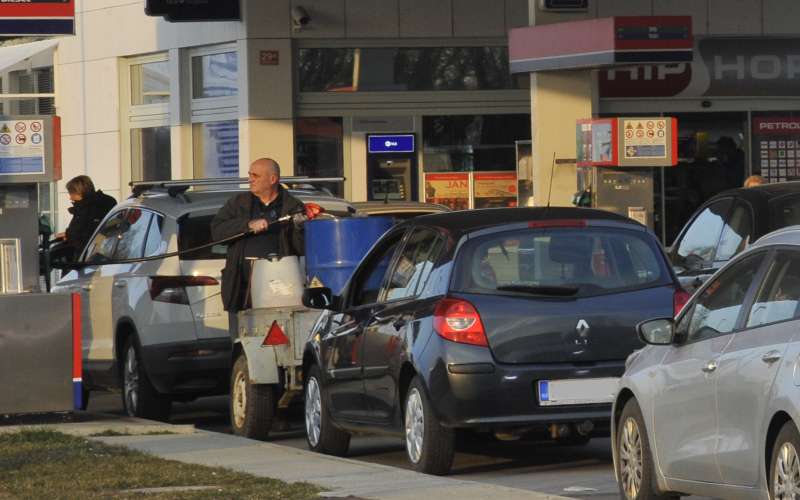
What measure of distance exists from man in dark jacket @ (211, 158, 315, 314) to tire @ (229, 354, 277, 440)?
474 millimetres

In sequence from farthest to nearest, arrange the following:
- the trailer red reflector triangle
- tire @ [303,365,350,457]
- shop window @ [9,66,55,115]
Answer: shop window @ [9,66,55,115] → the trailer red reflector triangle → tire @ [303,365,350,457]

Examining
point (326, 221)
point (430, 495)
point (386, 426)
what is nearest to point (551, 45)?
point (326, 221)

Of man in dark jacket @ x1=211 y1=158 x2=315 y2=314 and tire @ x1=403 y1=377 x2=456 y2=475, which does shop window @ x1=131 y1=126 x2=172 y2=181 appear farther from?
tire @ x1=403 y1=377 x2=456 y2=475

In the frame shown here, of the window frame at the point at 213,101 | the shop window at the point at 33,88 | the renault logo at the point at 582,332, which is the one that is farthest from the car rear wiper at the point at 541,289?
the shop window at the point at 33,88

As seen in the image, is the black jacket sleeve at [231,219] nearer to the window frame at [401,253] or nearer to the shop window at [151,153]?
the window frame at [401,253]

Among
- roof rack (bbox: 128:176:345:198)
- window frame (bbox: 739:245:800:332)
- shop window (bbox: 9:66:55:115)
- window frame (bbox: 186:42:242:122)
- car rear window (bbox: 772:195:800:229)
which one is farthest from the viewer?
shop window (bbox: 9:66:55:115)

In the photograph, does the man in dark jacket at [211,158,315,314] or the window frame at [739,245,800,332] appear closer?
the window frame at [739,245,800,332]

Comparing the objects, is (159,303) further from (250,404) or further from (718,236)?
(718,236)

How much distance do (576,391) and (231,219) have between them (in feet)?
12.7

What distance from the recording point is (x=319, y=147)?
1133 inches

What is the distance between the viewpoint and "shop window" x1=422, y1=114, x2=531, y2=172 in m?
29.1

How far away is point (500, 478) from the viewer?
1057 centimetres

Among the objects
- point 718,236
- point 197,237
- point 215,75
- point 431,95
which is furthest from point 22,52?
point 718,236

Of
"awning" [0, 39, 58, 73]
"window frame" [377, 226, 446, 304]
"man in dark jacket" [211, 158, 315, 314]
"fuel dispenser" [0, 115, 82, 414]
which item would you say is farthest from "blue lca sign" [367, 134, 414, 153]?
"window frame" [377, 226, 446, 304]
